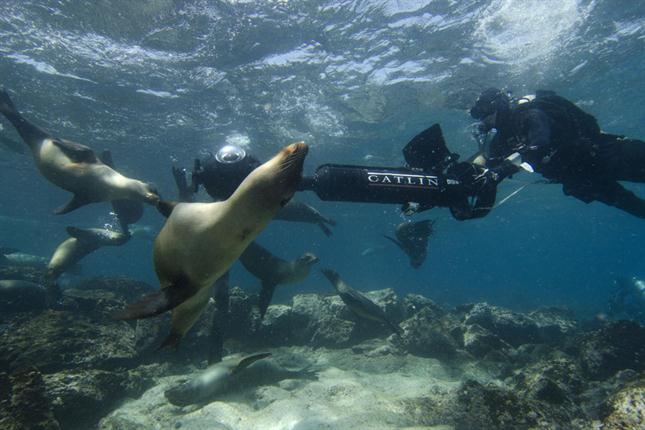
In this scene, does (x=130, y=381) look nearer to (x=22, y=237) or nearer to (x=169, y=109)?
(x=169, y=109)

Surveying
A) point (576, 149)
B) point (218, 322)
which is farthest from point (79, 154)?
point (576, 149)

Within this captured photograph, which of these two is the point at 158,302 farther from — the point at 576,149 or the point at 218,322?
the point at 576,149

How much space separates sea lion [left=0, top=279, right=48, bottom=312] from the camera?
9.91 metres

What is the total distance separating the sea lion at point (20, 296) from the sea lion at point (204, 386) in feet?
21.5

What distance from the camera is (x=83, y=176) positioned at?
170 inches

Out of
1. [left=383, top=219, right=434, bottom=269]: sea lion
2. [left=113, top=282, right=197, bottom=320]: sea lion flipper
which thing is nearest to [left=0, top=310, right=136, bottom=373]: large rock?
[left=113, top=282, right=197, bottom=320]: sea lion flipper

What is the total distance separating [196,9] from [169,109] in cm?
666

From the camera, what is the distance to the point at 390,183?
13.7 feet

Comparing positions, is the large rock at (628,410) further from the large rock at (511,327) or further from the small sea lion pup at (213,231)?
the large rock at (511,327)

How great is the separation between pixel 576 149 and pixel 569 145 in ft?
0.54

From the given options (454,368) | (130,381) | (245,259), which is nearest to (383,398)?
(454,368)

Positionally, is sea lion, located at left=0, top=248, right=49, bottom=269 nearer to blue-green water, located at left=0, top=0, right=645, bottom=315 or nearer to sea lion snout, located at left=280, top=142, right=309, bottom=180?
blue-green water, located at left=0, top=0, right=645, bottom=315

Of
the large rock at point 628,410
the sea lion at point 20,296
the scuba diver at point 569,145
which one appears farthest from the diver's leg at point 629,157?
the sea lion at point 20,296

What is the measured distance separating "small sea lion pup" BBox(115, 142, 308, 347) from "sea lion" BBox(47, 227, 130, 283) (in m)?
10.3
